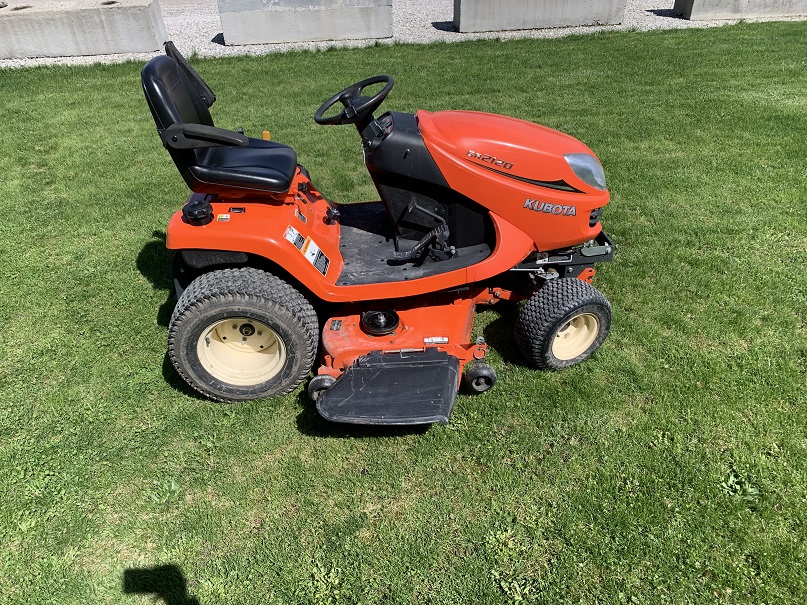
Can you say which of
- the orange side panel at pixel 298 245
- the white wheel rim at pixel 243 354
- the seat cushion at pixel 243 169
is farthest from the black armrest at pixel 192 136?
the white wheel rim at pixel 243 354

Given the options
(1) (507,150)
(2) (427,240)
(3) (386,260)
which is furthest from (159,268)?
(1) (507,150)

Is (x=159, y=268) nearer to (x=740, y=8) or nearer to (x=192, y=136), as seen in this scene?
(x=192, y=136)

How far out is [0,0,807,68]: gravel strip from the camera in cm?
931

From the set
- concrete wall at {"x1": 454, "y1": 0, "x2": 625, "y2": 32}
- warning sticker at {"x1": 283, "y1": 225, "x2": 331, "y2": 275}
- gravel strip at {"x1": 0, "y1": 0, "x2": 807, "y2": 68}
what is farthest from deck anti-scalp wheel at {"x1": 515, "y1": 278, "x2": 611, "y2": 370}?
concrete wall at {"x1": 454, "y1": 0, "x2": 625, "y2": 32}

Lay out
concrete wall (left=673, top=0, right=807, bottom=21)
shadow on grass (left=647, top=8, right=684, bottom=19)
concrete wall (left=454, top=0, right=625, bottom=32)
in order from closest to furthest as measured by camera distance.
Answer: concrete wall (left=454, top=0, right=625, bottom=32), concrete wall (left=673, top=0, right=807, bottom=21), shadow on grass (left=647, top=8, right=684, bottom=19)

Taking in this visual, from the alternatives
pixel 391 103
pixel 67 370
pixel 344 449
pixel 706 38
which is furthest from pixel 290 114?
pixel 706 38

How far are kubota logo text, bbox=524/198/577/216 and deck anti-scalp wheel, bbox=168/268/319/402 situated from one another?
48.6 inches

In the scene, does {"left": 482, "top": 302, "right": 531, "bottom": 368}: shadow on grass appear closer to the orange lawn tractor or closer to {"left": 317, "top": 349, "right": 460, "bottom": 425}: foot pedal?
the orange lawn tractor

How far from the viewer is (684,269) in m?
3.91

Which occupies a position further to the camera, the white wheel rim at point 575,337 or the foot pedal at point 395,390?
the white wheel rim at point 575,337

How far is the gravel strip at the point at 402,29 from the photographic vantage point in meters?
9.31

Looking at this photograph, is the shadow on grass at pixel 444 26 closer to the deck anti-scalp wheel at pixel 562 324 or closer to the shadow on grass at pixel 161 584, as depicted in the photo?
the deck anti-scalp wheel at pixel 562 324

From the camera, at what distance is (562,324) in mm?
2904

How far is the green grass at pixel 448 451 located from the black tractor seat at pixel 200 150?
1.15m
